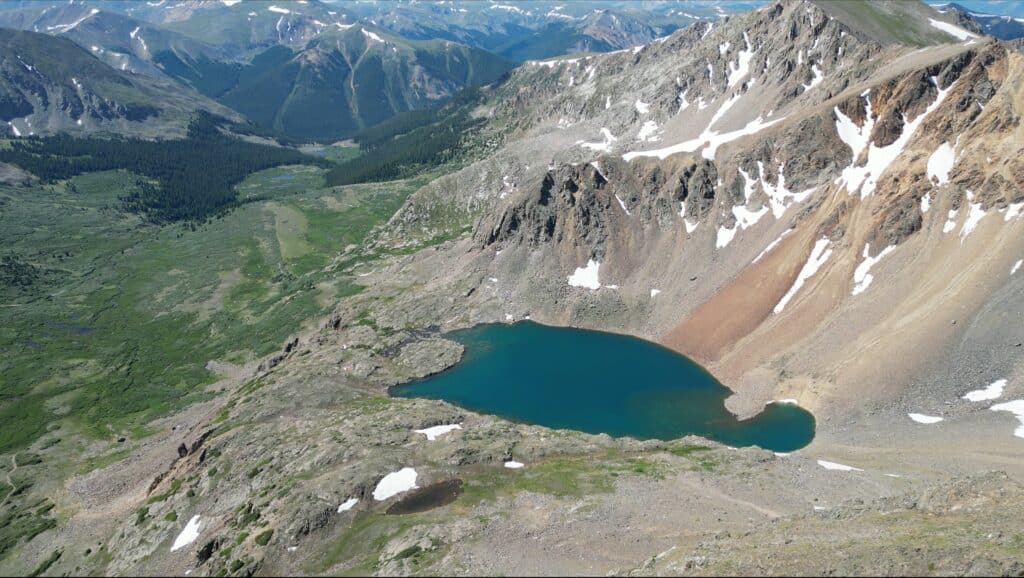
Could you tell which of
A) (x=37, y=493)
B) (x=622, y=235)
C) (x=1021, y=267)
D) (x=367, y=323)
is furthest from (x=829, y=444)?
(x=37, y=493)

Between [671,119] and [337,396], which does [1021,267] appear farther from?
[671,119]

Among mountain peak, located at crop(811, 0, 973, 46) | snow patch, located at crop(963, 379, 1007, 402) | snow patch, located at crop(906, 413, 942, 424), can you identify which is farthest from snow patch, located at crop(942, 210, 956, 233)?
mountain peak, located at crop(811, 0, 973, 46)

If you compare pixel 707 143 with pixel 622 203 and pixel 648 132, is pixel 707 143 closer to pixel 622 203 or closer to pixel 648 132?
pixel 622 203

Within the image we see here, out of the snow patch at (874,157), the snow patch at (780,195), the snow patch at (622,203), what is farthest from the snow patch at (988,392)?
the snow patch at (622,203)

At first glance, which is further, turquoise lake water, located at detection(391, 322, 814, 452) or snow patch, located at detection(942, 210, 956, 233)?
snow patch, located at detection(942, 210, 956, 233)

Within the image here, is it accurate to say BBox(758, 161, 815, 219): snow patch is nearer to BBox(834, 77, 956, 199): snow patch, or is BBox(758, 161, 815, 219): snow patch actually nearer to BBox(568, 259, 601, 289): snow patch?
BBox(834, 77, 956, 199): snow patch

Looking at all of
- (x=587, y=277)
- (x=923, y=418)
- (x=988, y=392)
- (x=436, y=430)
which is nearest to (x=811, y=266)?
(x=988, y=392)
